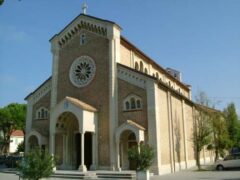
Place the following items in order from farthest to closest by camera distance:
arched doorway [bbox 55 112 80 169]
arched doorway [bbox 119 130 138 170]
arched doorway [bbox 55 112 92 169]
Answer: arched doorway [bbox 55 112 80 169], arched doorway [bbox 55 112 92 169], arched doorway [bbox 119 130 138 170]

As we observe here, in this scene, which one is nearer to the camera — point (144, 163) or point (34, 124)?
point (144, 163)

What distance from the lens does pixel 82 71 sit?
1233 inches

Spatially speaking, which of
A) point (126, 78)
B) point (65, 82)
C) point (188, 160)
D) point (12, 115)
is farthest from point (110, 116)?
point (12, 115)

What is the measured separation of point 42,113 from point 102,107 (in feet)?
27.8

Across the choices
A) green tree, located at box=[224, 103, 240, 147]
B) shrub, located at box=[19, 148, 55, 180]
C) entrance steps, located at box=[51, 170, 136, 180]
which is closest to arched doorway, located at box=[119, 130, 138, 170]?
entrance steps, located at box=[51, 170, 136, 180]

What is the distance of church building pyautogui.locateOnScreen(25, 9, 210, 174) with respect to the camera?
26.9 metres

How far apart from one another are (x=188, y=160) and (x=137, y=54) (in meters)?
13.2

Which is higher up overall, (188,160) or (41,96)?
(41,96)

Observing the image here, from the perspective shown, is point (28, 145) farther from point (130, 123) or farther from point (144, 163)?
point (144, 163)

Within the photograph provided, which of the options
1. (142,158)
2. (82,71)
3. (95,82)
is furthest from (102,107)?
(142,158)

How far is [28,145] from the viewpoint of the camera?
105 feet

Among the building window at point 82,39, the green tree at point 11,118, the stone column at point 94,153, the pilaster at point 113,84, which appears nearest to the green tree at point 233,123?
the pilaster at point 113,84

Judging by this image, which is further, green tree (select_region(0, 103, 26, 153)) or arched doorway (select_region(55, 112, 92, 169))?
green tree (select_region(0, 103, 26, 153))

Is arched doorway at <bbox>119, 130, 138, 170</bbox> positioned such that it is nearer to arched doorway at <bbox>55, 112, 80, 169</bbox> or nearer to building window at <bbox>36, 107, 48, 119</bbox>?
arched doorway at <bbox>55, 112, 80, 169</bbox>
